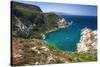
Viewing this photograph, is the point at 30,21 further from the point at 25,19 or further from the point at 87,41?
the point at 87,41

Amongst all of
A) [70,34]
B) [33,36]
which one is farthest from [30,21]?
[70,34]

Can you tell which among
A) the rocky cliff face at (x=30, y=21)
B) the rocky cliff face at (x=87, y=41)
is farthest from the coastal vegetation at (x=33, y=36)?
the rocky cliff face at (x=87, y=41)

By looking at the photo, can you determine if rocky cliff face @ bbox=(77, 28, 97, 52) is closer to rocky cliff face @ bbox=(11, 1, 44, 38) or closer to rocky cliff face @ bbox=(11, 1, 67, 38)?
rocky cliff face @ bbox=(11, 1, 67, 38)

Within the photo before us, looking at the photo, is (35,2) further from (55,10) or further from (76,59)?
(76,59)

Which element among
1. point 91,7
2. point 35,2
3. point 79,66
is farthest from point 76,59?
point 35,2

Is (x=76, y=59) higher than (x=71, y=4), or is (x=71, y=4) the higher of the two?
(x=71, y=4)

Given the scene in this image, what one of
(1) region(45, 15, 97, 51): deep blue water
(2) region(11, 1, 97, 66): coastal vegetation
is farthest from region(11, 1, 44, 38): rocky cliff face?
(1) region(45, 15, 97, 51): deep blue water
